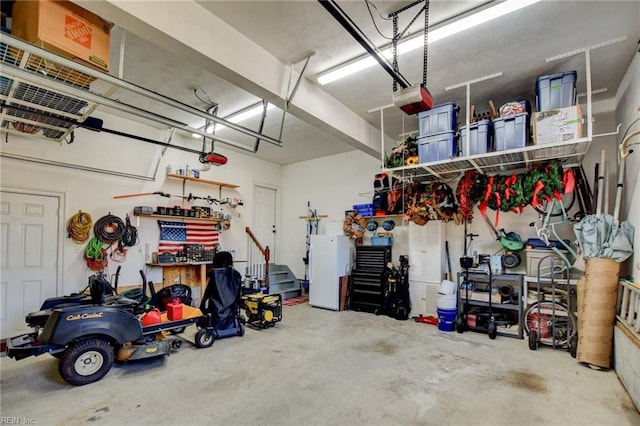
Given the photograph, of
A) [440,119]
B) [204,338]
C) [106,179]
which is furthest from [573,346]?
[106,179]

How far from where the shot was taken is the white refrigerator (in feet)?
21.2

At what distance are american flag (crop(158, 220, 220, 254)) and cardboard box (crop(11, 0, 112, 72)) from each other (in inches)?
161

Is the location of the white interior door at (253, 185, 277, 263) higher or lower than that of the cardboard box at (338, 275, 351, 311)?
higher

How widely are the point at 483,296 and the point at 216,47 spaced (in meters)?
5.03

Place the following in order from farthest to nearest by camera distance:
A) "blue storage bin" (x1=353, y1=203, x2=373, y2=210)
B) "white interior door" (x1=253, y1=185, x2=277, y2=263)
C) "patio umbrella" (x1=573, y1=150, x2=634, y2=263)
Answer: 1. "white interior door" (x1=253, y1=185, x2=277, y2=263)
2. "blue storage bin" (x1=353, y1=203, x2=373, y2=210)
3. "patio umbrella" (x1=573, y1=150, x2=634, y2=263)

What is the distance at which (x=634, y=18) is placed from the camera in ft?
9.67

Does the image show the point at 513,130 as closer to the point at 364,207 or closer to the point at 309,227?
the point at 364,207

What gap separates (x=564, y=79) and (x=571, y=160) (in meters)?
1.51

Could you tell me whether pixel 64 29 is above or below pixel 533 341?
above

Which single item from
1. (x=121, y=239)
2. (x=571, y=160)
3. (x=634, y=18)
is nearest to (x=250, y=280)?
(x=121, y=239)

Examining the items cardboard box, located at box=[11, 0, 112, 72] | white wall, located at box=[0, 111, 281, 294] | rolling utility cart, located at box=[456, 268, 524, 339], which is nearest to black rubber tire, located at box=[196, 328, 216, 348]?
white wall, located at box=[0, 111, 281, 294]

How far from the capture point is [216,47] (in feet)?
9.64

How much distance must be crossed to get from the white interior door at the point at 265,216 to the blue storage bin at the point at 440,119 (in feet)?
15.8

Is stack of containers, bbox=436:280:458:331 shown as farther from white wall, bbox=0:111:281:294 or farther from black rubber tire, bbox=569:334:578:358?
white wall, bbox=0:111:281:294
